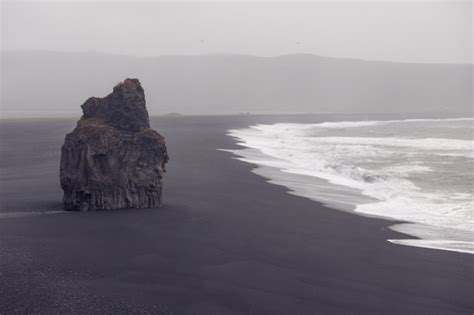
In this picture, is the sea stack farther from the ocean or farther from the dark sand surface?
the ocean

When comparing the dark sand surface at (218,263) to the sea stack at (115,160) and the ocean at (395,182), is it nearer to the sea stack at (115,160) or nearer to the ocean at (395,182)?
the sea stack at (115,160)

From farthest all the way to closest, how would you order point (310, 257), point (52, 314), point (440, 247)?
1. point (440, 247)
2. point (310, 257)
3. point (52, 314)

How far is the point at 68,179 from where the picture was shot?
1473 cm

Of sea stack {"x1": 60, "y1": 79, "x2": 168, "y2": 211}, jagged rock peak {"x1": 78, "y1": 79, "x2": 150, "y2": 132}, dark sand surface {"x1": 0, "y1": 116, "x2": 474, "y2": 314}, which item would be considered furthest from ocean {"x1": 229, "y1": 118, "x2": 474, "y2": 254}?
jagged rock peak {"x1": 78, "y1": 79, "x2": 150, "y2": 132}

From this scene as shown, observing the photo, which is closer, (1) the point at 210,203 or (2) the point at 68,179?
(2) the point at 68,179

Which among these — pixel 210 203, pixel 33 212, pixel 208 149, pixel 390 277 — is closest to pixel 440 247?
pixel 390 277

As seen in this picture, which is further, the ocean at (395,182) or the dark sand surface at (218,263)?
the ocean at (395,182)

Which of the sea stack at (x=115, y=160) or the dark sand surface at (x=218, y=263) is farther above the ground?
the sea stack at (x=115, y=160)

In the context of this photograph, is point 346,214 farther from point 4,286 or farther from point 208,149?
point 208,149

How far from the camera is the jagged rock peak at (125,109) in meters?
15.9

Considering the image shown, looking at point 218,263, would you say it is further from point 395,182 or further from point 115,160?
point 395,182

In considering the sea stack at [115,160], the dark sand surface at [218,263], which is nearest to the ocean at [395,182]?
the dark sand surface at [218,263]

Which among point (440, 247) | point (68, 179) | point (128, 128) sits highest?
point (128, 128)

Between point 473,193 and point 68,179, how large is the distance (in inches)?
533
